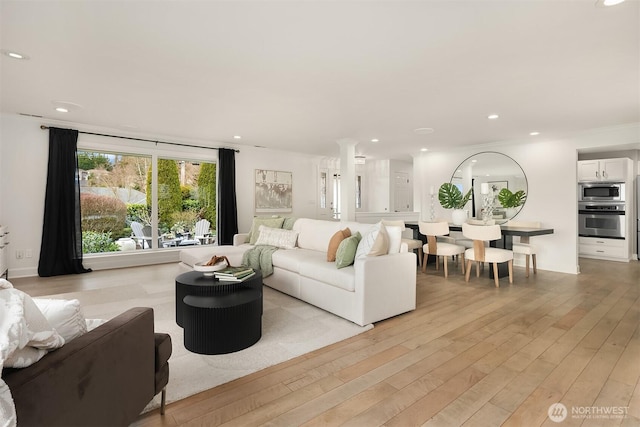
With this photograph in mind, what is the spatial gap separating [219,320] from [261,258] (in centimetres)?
195

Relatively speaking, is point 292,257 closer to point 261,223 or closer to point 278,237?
point 278,237

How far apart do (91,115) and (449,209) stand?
22.5 feet

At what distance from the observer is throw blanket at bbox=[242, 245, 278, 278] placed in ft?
13.8

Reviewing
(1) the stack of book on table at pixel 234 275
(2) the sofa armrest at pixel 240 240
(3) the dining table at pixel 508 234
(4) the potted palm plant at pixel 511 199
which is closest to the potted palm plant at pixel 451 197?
(4) the potted palm plant at pixel 511 199

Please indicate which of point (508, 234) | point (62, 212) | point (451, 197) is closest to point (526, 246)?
point (508, 234)

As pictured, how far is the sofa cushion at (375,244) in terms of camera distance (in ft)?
10.2

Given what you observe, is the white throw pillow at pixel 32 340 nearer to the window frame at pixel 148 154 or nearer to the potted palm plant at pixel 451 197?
the window frame at pixel 148 154

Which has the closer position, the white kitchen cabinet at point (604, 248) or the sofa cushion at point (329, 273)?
the sofa cushion at point (329, 273)

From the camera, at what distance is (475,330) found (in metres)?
2.88

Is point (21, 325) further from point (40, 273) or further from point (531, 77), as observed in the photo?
point (40, 273)

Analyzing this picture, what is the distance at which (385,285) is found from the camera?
309 cm

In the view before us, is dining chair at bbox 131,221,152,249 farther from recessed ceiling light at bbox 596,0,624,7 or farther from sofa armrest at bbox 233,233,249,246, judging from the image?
recessed ceiling light at bbox 596,0,624,7

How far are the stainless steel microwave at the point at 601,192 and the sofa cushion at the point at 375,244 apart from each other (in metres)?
5.99

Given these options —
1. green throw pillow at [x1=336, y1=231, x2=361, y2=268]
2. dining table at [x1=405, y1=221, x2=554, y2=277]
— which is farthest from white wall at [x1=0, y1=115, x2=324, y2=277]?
dining table at [x1=405, y1=221, x2=554, y2=277]
